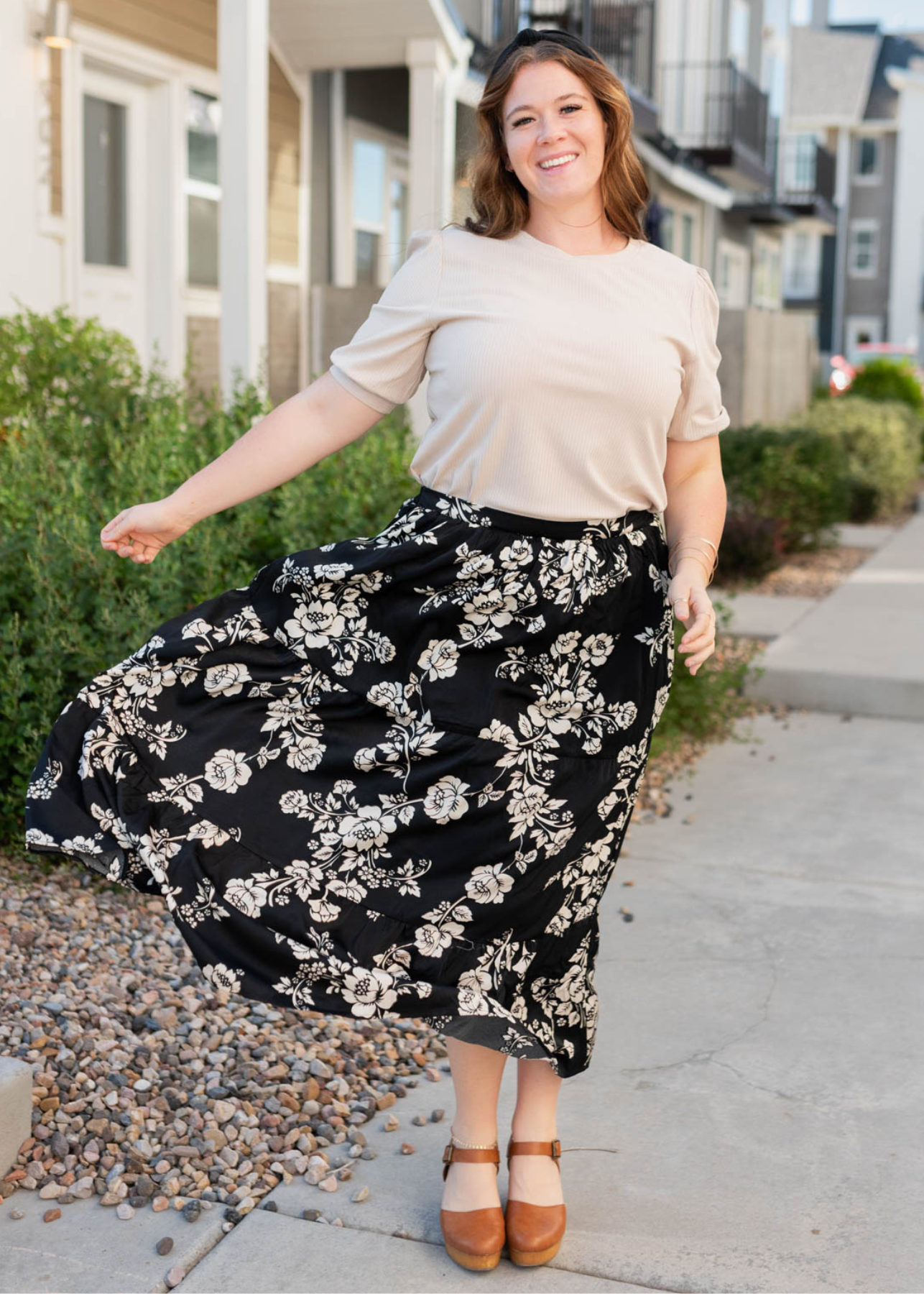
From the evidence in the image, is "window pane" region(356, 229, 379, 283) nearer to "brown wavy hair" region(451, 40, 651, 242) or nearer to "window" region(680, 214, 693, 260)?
"window" region(680, 214, 693, 260)

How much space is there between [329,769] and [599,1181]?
0.96 meters

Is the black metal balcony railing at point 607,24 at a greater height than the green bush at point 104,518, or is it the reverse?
the black metal balcony railing at point 607,24

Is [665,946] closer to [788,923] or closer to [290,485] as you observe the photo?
[788,923]

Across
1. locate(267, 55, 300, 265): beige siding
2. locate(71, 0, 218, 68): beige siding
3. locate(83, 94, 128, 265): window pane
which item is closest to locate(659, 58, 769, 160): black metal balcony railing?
locate(267, 55, 300, 265): beige siding

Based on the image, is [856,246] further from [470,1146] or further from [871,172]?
[470,1146]

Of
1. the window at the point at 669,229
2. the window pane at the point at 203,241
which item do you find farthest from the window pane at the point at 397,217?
the window at the point at 669,229

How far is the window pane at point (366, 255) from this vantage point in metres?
11.5

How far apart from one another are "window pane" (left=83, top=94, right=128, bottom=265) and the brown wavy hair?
20.9ft

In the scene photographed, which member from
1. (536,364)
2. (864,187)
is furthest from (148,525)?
(864,187)

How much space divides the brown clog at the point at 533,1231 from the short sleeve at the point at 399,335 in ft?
4.36

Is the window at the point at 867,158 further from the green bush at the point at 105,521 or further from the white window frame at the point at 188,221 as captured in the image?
the green bush at the point at 105,521

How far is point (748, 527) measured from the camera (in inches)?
358

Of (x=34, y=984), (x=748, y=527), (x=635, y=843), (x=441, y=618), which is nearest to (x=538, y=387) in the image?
(x=441, y=618)

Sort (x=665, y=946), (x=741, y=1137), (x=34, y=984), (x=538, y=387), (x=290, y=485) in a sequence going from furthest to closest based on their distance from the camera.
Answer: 1. (x=290, y=485)
2. (x=665, y=946)
3. (x=34, y=984)
4. (x=741, y=1137)
5. (x=538, y=387)
